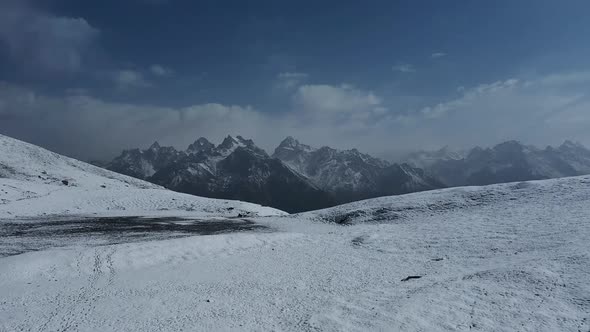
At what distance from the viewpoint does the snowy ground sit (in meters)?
13.4

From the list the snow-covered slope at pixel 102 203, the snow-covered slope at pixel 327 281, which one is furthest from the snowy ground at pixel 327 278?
the snow-covered slope at pixel 102 203

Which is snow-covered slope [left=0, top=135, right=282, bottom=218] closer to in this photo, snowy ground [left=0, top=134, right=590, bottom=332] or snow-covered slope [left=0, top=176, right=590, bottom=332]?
snowy ground [left=0, top=134, right=590, bottom=332]

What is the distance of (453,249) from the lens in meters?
23.8

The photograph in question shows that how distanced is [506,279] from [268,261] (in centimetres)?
1269

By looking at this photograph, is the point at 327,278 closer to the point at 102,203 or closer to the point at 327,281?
the point at 327,281

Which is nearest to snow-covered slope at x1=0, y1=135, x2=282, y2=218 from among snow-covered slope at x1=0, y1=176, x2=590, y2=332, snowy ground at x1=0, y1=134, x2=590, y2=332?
snowy ground at x1=0, y1=134, x2=590, y2=332

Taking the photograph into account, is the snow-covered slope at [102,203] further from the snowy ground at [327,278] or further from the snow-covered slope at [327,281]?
the snow-covered slope at [327,281]

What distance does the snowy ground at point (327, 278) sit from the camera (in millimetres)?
13438

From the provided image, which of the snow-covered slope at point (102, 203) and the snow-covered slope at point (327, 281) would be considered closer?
the snow-covered slope at point (327, 281)

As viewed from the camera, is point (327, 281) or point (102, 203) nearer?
point (327, 281)

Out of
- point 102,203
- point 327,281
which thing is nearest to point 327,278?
point 327,281

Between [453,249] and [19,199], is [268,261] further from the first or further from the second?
[19,199]

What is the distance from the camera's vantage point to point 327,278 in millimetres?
18828

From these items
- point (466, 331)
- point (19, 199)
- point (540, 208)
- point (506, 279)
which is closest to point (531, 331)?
point (466, 331)
